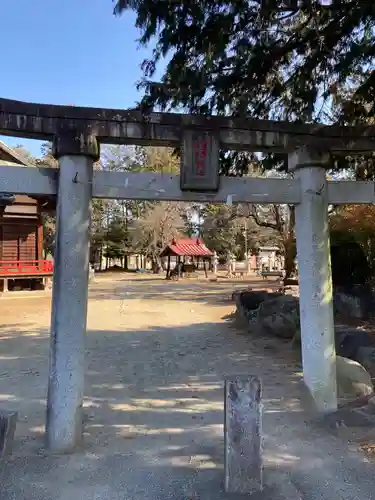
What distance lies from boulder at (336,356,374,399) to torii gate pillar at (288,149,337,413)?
864 millimetres

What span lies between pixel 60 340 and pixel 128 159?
32124 mm

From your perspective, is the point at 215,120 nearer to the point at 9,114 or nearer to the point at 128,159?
the point at 9,114

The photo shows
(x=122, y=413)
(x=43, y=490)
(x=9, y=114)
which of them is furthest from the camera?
(x=122, y=413)

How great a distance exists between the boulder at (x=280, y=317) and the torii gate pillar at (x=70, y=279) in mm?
5599

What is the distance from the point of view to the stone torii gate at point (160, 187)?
4133mm

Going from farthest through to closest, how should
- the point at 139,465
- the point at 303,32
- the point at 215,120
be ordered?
the point at 303,32
the point at 215,120
the point at 139,465

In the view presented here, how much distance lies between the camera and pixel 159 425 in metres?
4.66

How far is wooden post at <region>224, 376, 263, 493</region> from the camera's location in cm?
324

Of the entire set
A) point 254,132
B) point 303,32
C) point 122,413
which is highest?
point 303,32

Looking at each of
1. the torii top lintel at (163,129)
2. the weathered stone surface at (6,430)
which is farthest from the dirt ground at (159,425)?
the torii top lintel at (163,129)

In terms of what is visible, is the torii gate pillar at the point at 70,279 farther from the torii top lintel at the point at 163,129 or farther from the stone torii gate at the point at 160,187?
the torii top lintel at the point at 163,129

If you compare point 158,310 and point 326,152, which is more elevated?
point 326,152

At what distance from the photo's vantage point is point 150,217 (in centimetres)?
3700

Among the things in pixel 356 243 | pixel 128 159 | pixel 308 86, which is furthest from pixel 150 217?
pixel 308 86
